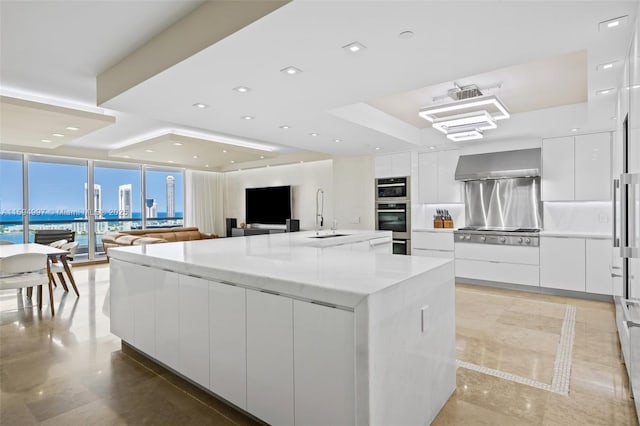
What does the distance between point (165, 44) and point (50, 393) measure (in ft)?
8.28

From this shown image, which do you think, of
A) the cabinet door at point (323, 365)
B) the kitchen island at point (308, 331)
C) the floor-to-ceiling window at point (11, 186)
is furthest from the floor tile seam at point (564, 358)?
the floor-to-ceiling window at point (11, 186)

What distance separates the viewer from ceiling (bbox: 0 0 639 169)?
198cm

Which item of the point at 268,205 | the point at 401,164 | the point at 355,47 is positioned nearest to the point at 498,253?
the point at 401,164

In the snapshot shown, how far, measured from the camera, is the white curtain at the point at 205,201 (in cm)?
1000

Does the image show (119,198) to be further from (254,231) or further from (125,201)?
(254,231)

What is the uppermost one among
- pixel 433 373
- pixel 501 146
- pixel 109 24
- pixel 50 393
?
pixel 109 24

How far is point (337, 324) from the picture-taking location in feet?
4.82

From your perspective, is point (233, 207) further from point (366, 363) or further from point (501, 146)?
point (366, 363)

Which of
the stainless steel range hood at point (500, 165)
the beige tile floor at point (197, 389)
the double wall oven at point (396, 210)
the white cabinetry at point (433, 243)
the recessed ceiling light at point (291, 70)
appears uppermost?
the recessed ceiling light at point (291, 70)

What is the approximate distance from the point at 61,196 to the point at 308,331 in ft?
29.6

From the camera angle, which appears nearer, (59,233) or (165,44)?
(165,44)

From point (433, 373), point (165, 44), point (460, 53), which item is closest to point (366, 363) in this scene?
point (433, 373)

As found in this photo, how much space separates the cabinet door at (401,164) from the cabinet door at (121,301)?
483 centimetres

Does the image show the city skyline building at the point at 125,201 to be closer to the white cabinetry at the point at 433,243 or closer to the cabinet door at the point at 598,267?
the white cabinetry at the point at 433,243
